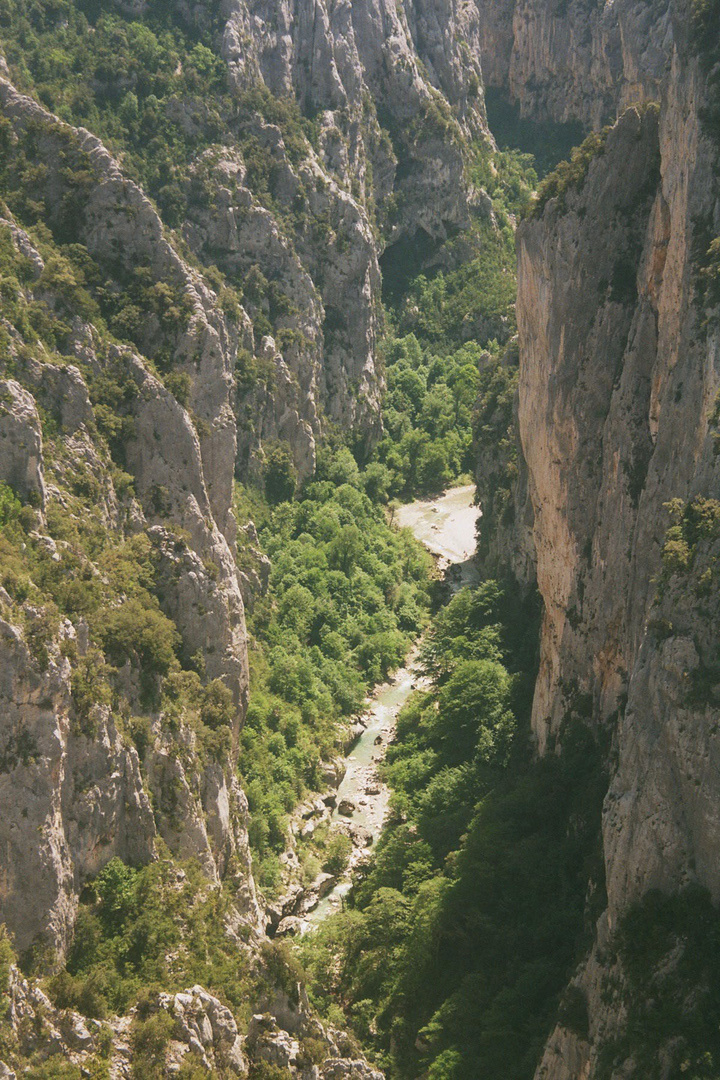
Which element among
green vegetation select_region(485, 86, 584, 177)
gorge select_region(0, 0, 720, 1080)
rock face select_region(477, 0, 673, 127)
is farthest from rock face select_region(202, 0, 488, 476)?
green vegetation select_region(485, 86, 584, 177)

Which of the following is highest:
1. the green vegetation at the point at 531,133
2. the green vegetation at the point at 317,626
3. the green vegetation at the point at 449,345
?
the green vegetation at the point at 531,133

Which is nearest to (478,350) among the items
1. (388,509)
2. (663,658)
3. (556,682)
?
(388,509)

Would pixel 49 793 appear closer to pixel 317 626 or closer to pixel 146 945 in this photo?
pixel 146 945

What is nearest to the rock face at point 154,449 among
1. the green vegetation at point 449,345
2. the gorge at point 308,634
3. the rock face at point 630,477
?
the gorge at point 308,634

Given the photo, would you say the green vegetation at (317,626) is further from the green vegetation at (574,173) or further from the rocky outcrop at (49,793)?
the green vegetation at (574,173)

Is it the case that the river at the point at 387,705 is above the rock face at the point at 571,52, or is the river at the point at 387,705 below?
below

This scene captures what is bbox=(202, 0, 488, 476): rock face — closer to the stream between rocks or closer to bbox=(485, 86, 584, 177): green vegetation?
bbox=(485, 86, 584, 177): green vegetation

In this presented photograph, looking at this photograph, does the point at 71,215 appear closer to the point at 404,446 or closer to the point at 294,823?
the point at 294,823
